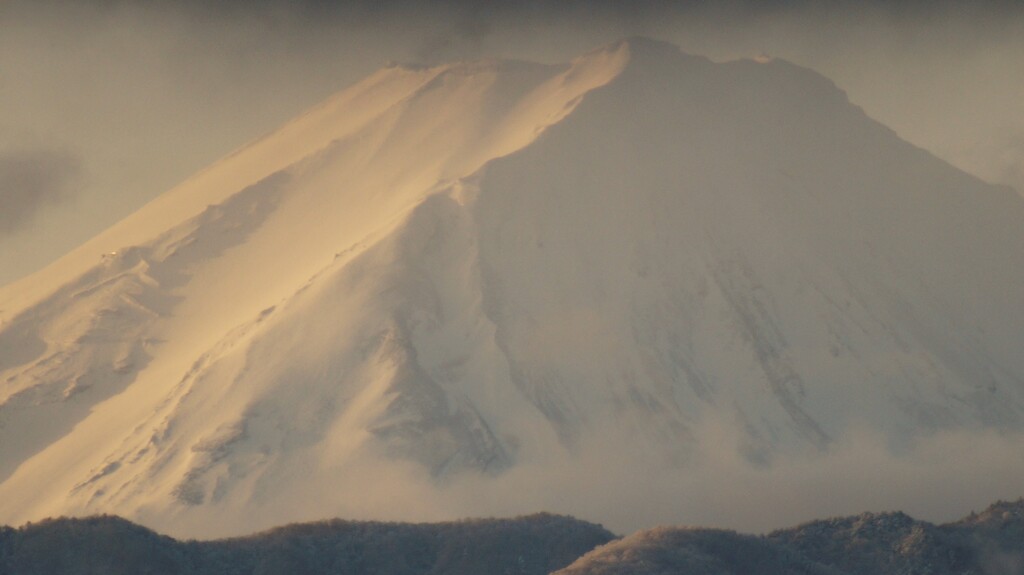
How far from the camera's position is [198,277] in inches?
7421

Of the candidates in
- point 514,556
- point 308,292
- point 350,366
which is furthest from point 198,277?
point 514,556

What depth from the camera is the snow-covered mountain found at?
15388cm

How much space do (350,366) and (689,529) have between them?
78936mm

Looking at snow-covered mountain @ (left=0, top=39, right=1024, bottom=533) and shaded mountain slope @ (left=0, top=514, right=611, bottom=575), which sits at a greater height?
snow-covered mountain @ (left=0, top=39, right=1024, bottom=533)

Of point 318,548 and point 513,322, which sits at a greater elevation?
point 513,322

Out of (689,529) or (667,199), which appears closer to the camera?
(689,529)

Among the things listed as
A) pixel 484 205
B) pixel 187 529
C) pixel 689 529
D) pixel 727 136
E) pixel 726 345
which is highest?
pixel 727 136

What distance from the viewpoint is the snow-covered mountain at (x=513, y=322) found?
505 ft

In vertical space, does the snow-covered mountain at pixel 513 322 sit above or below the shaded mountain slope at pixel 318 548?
above

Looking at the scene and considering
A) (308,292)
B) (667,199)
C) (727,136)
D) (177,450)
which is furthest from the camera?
(727,136)

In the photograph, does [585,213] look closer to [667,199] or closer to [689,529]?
[667,199]

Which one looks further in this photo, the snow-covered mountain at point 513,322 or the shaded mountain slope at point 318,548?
the snow-covered mountain at point 513,322

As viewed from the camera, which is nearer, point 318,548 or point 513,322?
point 318,548

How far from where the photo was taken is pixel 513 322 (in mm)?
167750
